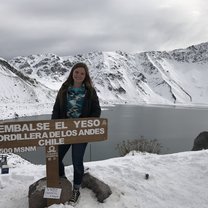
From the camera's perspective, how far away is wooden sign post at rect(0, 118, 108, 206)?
18.7 feet

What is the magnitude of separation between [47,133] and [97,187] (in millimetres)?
1613

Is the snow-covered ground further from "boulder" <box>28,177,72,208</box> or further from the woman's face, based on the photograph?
the woman's face

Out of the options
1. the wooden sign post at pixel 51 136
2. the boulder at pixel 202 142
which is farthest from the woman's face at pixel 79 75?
the boulder at pixel 202 142

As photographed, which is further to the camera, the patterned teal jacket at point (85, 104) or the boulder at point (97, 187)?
the boulder at point (97, 187)

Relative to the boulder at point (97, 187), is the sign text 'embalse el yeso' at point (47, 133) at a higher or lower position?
higher

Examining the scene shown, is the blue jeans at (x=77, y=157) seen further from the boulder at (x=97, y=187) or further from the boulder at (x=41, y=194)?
the boulder at (x=97, y=187)

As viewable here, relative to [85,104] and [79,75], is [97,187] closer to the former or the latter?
[85,104]

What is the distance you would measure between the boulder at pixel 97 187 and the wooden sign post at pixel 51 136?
875 mm

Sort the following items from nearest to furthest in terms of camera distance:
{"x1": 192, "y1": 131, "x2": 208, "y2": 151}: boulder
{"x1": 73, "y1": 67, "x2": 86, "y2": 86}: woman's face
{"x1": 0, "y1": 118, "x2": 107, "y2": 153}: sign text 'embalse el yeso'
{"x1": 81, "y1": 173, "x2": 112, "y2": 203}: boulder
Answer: {"x1": 0, "y1": 118, "x2": 107, "y2": 153}: sign text 'embalse el yeso' → {"x1": 73, "y1": 67, "x2": 86, "y2": 86}: woman's face → {"x1": 81, "y1": 173, "x2": 112, "y2": 203}: boulder → {"x1": 192, "y1": 131, "x2": 208, "y2": 151}: boulder

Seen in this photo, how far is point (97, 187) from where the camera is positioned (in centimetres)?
664

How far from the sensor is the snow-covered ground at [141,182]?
21.5ft

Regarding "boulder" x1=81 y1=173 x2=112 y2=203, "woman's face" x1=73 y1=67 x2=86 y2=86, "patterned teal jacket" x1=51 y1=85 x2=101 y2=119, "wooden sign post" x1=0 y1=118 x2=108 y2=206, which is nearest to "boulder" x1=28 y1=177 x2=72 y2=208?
"wooden sign post" x1=0 y1=118 x2=108 y2=206

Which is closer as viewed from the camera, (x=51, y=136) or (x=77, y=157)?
(x=51, y=136)

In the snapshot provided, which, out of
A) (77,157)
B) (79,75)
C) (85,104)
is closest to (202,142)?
(77,157)
